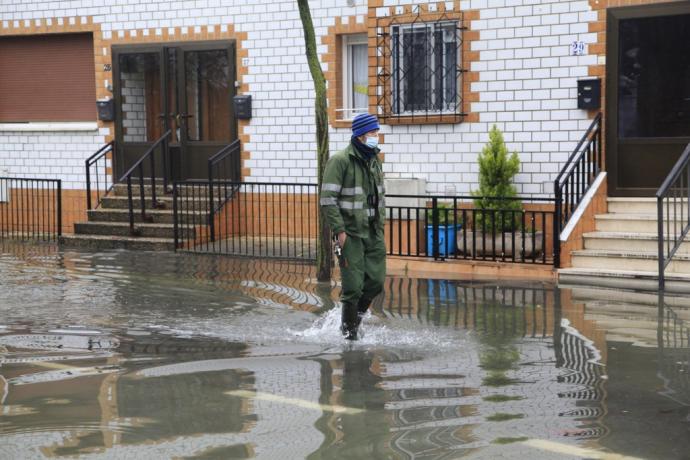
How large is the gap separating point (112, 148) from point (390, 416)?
45.6ft

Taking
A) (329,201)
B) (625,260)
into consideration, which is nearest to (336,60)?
(625,260)

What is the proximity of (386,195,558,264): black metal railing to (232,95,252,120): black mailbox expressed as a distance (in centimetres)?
344

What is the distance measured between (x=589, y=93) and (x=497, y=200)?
190 cm

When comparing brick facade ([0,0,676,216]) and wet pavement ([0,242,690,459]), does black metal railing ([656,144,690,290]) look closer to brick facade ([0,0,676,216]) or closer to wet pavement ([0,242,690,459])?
wet pavement ([0,242,690,459])

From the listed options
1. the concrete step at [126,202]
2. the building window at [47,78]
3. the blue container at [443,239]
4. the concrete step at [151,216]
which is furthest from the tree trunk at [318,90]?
the building window at [47,78]

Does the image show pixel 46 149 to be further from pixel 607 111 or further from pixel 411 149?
pixel 607 111

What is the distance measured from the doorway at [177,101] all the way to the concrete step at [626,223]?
6854 millimetres

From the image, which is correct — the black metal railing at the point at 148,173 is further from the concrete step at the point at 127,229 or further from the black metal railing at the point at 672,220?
the black metal railing at the point at 672,220

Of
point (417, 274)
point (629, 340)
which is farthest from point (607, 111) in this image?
point (629, 340)

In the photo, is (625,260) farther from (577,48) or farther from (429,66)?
(429,66)

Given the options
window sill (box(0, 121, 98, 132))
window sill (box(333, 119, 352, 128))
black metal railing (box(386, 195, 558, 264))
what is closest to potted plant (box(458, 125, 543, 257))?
black metal railing (box(386, 195, 558, 264))

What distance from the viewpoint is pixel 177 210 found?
17.3m

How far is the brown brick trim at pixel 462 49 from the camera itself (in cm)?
1617

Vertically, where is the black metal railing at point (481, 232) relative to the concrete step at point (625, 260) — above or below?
above
